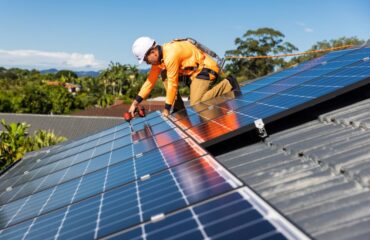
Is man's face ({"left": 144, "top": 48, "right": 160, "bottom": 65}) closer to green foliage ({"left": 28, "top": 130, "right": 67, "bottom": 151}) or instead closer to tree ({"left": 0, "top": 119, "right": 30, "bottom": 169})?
tree ({"left": 0, "top": 119, "right": 30, "bottom": 169})

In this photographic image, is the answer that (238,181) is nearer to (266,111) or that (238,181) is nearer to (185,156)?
(185,156)

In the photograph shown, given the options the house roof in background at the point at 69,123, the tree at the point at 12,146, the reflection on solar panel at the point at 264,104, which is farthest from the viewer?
the house roof in background at the point at 69,123

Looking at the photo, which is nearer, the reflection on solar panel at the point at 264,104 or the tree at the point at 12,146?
the reflection on solar panel at the point at 264,104

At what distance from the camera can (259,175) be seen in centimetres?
470

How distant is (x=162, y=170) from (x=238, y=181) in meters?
1.48

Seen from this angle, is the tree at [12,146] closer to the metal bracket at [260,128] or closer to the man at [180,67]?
the man at [180,67]

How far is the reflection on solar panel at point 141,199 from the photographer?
9.46 ft

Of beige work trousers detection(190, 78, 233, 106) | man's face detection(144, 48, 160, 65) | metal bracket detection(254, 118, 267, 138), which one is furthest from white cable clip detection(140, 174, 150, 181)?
beige work trousers detection(190, 78, 233, 106)

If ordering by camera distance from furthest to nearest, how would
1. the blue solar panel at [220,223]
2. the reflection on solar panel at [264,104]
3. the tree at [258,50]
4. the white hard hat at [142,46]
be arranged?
the tree at [258,50]
the white hard hat at [142,46]
the reflection on solar panel at [264,104]
the blue solar panel at [220,223]

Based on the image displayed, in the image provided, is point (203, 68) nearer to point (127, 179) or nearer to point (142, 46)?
point (142, 46)

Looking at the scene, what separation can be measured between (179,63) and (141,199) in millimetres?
4393

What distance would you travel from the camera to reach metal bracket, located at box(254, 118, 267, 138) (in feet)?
18.4

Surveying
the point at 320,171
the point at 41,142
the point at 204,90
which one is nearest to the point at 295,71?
the point at 204,90

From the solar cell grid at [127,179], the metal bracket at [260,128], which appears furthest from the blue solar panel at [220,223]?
the metal bracket at [260,128]
